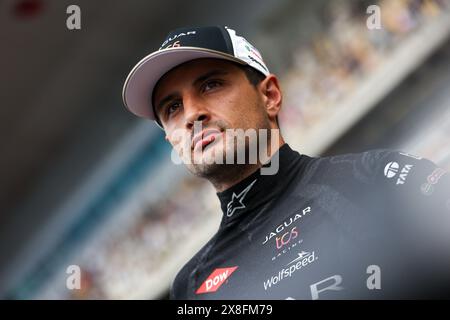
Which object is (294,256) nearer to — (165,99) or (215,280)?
(215,280)

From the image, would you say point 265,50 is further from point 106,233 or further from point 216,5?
point 106,233

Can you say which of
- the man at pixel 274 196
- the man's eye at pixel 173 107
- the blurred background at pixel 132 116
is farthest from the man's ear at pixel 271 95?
the blurred background at pixel 132 116

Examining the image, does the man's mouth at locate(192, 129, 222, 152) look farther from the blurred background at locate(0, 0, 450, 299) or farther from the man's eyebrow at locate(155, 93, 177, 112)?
the blurred background at locate(0, 0, 450, 299)

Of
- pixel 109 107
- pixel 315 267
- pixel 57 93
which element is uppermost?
pixel 57 93

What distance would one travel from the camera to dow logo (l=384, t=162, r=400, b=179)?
74 cm

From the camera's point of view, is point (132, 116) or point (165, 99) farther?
point (132, 116)

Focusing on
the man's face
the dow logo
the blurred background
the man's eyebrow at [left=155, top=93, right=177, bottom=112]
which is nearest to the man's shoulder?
the dow logo

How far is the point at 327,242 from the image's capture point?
2.47 feet

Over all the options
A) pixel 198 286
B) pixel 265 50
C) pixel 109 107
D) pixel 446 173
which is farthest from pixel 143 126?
pixel 446 173

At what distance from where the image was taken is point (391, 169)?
0.74m

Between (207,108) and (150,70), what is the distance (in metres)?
0.10

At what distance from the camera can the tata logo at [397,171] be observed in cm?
73

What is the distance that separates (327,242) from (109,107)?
0.98m

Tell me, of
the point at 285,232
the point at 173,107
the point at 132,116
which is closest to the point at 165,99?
the point at 173,107
